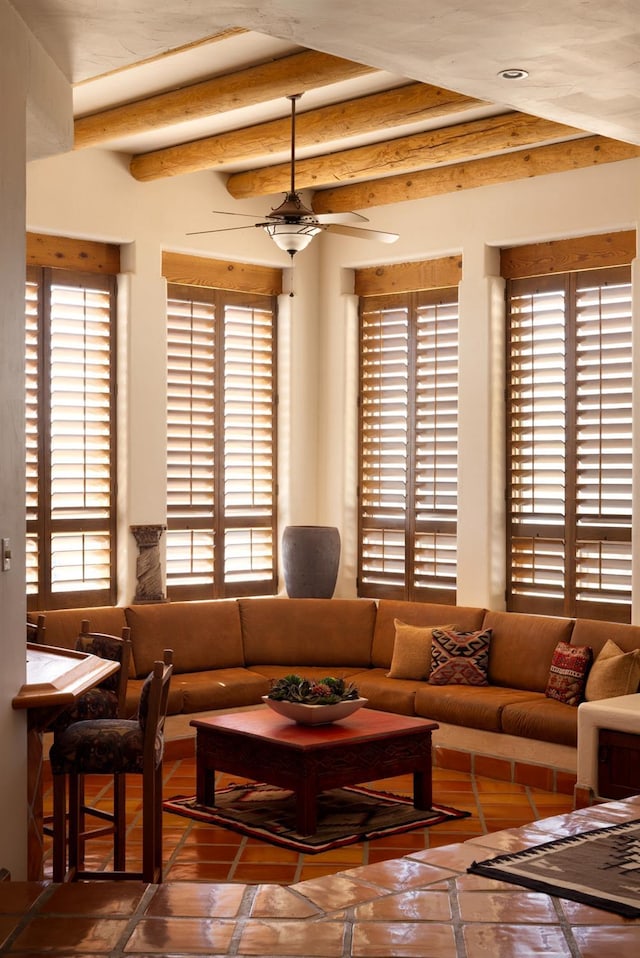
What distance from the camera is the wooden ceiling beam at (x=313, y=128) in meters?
6.04

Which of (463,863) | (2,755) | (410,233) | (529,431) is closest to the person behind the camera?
(463,863)

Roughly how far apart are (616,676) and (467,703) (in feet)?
2.86

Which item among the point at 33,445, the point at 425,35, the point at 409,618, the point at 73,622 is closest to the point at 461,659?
the point at 409,618

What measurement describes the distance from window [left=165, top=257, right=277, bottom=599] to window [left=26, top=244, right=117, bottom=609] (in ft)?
1.55

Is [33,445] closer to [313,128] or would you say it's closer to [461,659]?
[313,128]

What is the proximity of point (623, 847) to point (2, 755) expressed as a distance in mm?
2150

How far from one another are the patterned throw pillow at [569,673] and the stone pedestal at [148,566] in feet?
8.47

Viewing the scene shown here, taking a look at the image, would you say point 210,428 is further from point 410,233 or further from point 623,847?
point 623,847

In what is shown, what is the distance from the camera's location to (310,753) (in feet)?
17.5

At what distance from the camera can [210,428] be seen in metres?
8.02

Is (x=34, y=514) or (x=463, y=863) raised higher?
(x=34, y=514)

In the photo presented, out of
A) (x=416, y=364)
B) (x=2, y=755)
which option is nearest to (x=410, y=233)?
(x=416, y=364)

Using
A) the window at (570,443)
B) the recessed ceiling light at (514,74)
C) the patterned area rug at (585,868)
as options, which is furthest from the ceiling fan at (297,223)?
the patterned area rug at (585,868)

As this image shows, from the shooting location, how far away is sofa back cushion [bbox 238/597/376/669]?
25.2ft
